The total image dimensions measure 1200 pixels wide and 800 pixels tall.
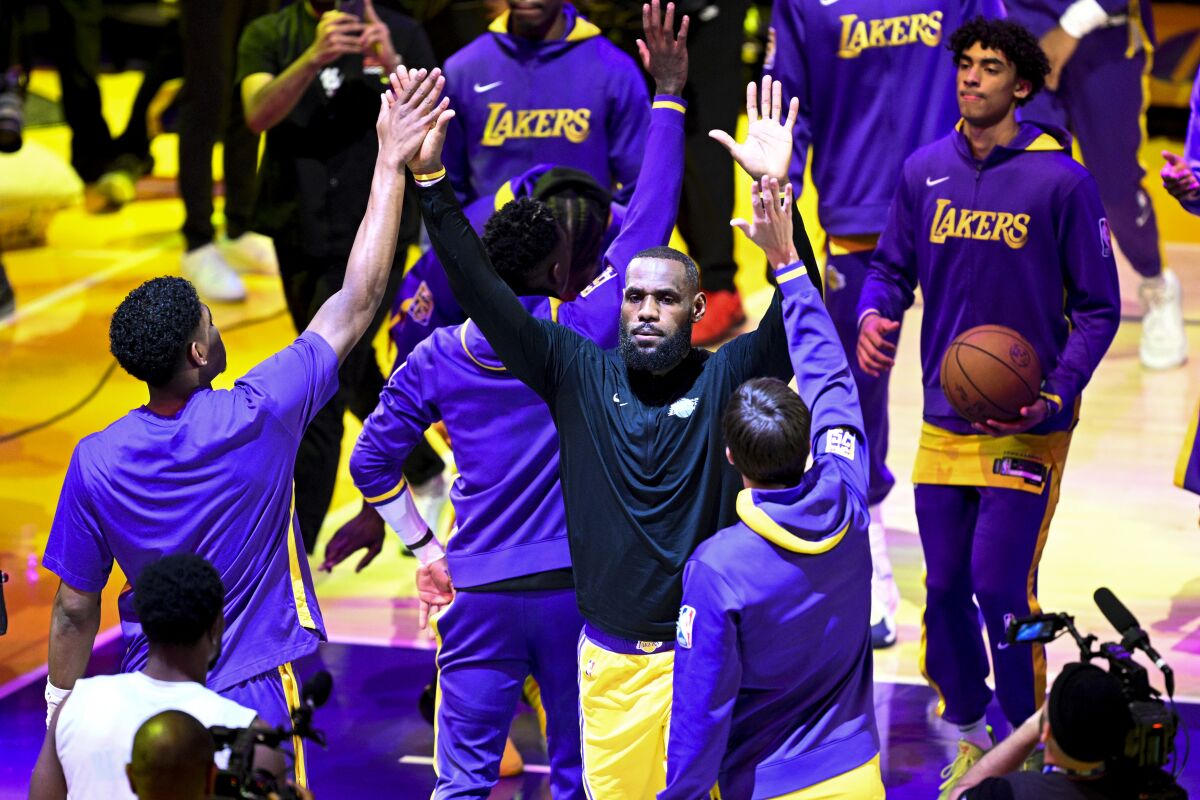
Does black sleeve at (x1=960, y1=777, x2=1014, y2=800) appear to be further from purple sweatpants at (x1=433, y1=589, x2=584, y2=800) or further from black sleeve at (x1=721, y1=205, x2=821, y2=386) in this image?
purple sweatpants at (x1=433, y1=589, x2=584, y2=800)

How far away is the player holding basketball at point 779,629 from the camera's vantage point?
407 cm

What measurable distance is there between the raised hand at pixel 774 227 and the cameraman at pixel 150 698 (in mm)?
1631

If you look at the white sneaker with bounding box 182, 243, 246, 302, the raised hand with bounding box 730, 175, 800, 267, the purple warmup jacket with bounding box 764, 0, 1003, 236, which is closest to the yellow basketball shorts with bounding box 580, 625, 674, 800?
the raised hand with bounding box 730, 175, 800, 267

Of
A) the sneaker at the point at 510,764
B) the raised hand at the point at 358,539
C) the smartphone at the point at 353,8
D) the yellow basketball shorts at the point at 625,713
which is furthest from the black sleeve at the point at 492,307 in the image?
the smartphone at the point at 353,8

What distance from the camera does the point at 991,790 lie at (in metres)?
3.74

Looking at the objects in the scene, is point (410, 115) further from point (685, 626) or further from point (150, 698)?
point (150, 698)

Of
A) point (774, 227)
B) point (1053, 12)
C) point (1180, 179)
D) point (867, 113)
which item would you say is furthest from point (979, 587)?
point (1053, 12)

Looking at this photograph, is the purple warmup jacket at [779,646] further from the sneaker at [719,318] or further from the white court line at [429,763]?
the sneaker at [719,318]

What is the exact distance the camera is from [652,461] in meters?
4.72

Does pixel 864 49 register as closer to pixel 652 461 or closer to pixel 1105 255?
pixel 1105 255

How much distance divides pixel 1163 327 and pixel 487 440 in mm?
6640

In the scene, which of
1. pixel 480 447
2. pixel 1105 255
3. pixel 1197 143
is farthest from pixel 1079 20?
pixel 480 447

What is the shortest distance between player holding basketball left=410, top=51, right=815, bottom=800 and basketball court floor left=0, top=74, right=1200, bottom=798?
62.5 inches

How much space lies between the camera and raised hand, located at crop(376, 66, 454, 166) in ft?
16.0
